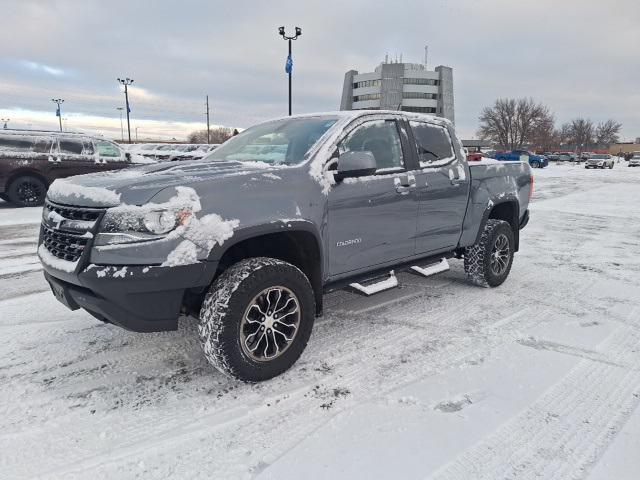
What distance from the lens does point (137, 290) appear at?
268cm

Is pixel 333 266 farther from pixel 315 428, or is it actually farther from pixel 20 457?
pixel 20 457

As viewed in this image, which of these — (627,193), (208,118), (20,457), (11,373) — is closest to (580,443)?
(20,457)

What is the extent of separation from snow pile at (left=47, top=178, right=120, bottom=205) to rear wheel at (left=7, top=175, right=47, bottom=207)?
9736 millimetres

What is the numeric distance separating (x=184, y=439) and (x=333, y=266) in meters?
1.55

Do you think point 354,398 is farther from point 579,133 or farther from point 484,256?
point 579,133

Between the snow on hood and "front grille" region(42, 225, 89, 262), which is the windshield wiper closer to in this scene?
the snow on hood

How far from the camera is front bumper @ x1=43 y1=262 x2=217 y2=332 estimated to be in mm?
2666

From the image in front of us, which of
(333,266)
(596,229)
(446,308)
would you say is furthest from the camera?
(596,229)

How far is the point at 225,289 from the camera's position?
2879 millimetres

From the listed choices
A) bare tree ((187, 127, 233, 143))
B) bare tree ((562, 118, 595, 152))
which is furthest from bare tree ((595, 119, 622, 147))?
bare tree ((187, 127, 233, 143))

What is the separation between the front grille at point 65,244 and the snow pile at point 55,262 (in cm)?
2

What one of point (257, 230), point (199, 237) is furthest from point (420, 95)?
point (199, 237)

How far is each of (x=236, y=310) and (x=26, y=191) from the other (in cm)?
1107

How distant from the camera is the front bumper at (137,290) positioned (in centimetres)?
267
